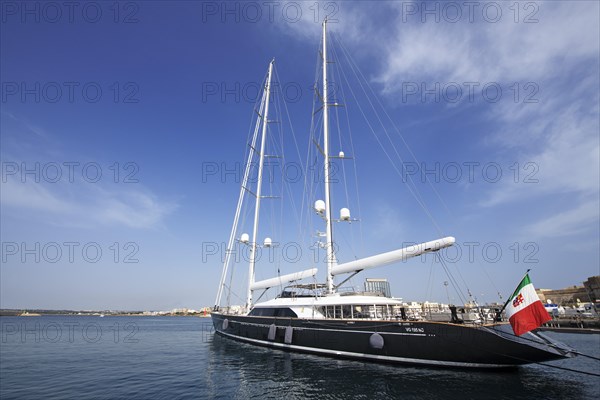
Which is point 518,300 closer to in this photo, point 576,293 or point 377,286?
point 377,286

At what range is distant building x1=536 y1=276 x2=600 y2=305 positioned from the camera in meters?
53.3

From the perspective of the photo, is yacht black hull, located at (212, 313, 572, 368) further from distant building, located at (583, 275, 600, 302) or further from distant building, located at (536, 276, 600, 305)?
distant building, located at (536, 276, 600, 305)

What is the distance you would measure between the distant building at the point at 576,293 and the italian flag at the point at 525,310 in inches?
2312

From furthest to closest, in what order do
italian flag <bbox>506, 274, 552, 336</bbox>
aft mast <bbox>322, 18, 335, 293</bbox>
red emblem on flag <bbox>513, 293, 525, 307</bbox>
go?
aft mast <bbox>322, 18, 335, 293</bbox>
red emblem on flag <bbox>513, 293, 525, 307</bbox>
italian flag <bbox>506, 274, 552, 336</bbox>

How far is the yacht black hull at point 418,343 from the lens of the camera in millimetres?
14172

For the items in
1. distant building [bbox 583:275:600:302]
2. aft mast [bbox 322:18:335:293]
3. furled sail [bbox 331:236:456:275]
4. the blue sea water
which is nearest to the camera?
the blue sea water

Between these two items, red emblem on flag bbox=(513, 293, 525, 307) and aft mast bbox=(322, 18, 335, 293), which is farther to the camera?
aft mast bbox=(322, 18, 335, 293)

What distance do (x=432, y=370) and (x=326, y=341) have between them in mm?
6803

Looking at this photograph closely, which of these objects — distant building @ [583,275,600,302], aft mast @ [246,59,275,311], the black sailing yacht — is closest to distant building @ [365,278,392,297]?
the black sailing yacht

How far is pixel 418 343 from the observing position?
1620 cm

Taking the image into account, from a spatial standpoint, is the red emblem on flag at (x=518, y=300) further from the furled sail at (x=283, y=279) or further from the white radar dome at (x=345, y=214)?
the furled sail at (x=283, y=279)

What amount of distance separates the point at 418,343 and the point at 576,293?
219 feet

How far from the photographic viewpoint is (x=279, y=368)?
17859 millimetres

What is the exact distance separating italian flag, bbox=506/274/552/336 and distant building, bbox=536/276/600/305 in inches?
2312
